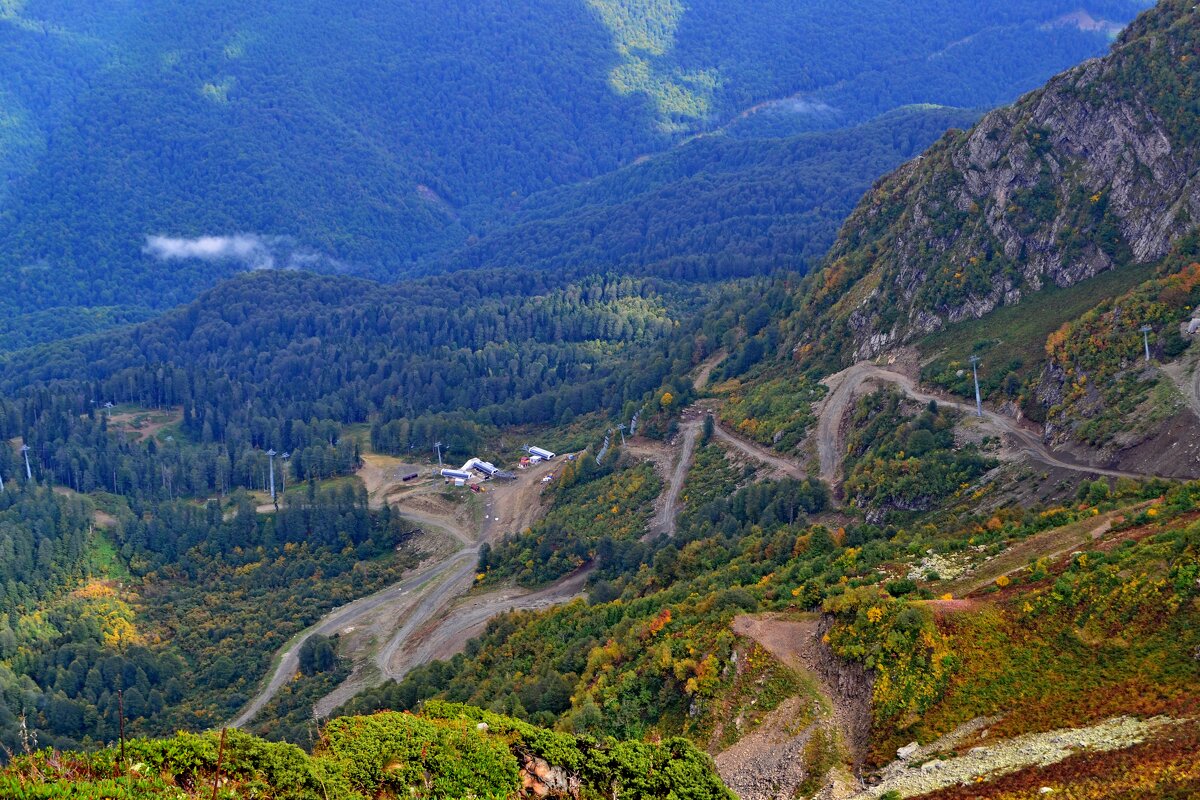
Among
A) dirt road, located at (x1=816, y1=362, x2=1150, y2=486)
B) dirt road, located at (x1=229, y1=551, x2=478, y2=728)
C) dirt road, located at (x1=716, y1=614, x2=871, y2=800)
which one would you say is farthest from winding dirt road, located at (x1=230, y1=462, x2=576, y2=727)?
dirt road, located at (x1=716, y1=614, x2=871, y2=800)

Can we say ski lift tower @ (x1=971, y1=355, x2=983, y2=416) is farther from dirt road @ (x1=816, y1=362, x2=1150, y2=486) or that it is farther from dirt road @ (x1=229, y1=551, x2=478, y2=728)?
dirt road @ (x1=229, y1=551, x2=478, y2=728)

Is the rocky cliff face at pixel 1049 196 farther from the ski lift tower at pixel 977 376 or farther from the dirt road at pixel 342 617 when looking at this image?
the dirt road at pixel 342 617

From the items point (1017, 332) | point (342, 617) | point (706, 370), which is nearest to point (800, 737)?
point (1017, 332)

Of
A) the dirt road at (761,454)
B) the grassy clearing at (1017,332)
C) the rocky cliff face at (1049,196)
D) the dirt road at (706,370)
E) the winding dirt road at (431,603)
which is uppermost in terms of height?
the rocky cliff face at (1049,196)

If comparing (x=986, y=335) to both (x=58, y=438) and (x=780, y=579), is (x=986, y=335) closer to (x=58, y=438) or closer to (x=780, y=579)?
(x=780, y=579)

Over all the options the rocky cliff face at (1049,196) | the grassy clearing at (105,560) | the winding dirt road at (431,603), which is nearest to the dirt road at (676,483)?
the winding dirt road at (431,603)

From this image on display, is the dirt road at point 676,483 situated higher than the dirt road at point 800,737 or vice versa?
the dirt road at point 676,483

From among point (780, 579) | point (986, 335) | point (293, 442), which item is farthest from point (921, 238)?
point (293, 442)

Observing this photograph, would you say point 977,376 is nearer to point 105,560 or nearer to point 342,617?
point 342,617
